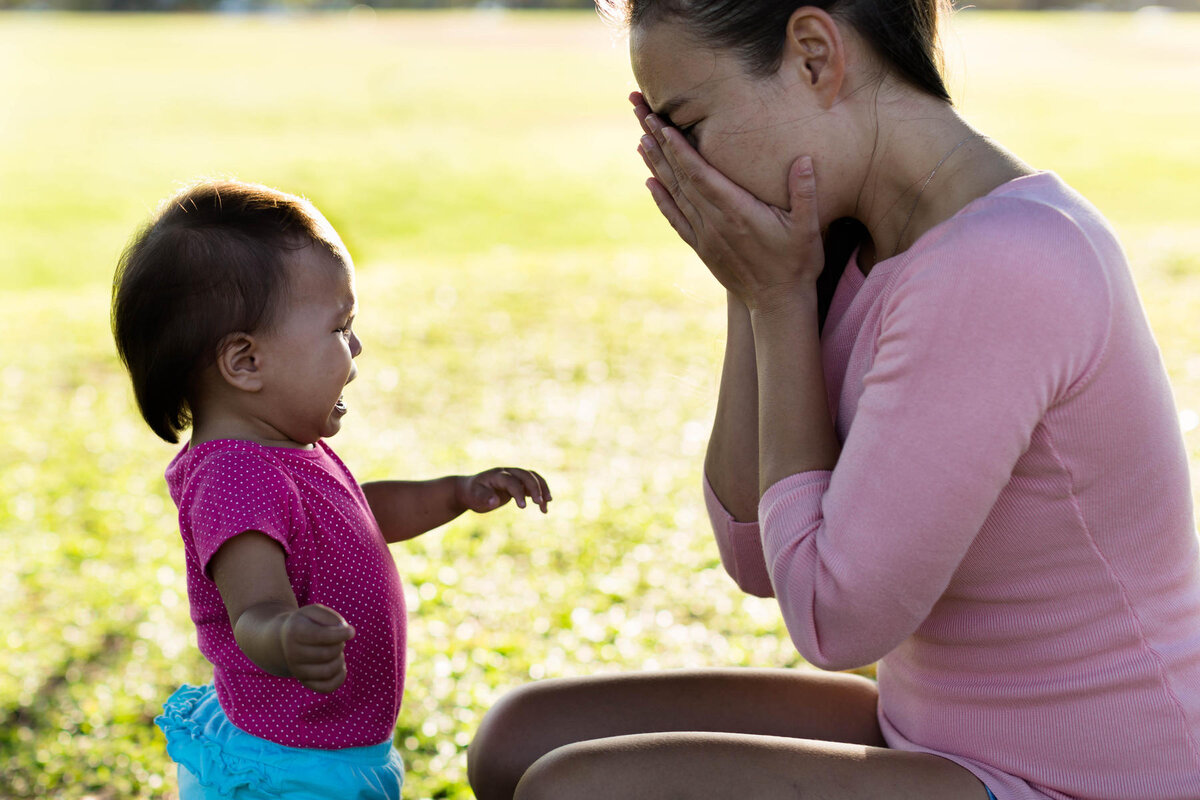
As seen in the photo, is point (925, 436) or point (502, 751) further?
point (502, 751)

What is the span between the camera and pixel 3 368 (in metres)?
8.00

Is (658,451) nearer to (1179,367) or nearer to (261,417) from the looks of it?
(1179,367)

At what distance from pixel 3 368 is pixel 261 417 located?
21.8 feet

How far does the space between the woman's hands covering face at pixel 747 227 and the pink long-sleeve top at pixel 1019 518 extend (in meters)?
0.15

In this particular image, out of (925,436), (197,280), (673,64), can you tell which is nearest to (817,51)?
(673,64)

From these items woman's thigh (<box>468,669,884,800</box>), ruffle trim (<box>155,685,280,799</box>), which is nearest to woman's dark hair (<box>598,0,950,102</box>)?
woman's thigh (<box>468,669,884,800</box>)

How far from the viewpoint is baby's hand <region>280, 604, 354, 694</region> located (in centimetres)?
177

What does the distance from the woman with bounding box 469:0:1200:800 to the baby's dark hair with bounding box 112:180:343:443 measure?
0.69m

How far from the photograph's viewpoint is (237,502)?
2049 mm

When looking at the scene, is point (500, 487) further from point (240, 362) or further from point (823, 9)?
point (823, 9)

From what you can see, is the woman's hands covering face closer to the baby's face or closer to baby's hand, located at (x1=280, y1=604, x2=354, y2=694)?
the baby's face

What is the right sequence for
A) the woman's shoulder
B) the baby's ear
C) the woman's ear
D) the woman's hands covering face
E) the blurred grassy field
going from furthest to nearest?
1. the blurred grassy field
2. the baby's ear
3. the woman's hands covering face
4. the woman's ear
5. the woman's shoulder

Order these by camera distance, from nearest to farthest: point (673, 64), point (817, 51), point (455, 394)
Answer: point (817, 51), point (673, 64), point (455, 394)

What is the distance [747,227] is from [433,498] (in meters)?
0.91
